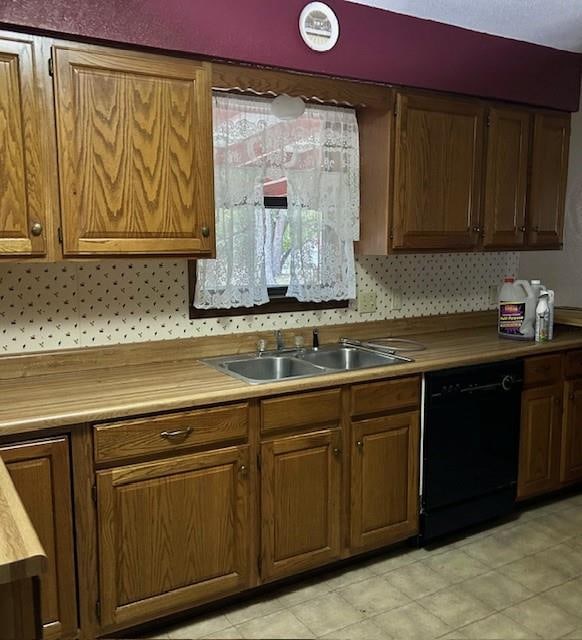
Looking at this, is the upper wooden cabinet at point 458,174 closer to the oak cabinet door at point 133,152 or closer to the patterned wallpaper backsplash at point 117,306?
the patterned wallpaper backsplash at point 117,306

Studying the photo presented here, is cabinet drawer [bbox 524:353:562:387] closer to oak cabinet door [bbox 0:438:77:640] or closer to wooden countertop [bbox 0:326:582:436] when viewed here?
wooden countertop [bbox 0:326:582:436]

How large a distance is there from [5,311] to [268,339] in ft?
3.62

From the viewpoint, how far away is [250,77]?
228cm

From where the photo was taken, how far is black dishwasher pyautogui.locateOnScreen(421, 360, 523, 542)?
8.43 ft

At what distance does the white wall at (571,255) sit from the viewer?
3416mm

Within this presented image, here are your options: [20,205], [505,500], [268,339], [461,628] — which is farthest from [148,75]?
[505,500]

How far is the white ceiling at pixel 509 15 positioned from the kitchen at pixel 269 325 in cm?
7

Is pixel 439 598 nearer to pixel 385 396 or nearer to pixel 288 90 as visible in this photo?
pixel 385 396

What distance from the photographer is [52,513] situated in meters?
1.83

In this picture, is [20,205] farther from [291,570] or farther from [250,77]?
[291,570]

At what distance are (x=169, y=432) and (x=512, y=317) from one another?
74.7 inches

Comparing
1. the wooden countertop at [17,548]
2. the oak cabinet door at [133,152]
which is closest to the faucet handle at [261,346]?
the oak cabinet door at [133,152]

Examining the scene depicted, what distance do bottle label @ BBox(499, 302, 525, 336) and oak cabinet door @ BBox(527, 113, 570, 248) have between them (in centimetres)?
38

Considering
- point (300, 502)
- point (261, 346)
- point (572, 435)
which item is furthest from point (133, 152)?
point (572, 435)
